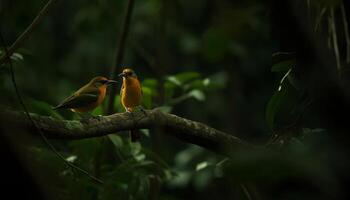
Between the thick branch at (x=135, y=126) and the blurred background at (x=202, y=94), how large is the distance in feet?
0.47

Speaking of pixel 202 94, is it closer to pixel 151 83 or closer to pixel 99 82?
pixel 151 83

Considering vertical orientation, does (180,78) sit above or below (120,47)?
below

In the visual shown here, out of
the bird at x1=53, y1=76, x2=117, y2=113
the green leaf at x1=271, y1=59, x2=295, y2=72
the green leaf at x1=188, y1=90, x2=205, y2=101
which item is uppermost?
the green leaf at x1=271, y1=59, x2=295, y2=72

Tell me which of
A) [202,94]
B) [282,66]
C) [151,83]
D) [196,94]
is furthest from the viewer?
[202,94]

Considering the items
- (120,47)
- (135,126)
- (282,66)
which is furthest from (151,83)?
(282,66)

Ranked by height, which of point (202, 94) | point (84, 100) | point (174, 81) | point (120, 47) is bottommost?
point (202, 94)

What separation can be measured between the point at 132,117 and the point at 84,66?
664 centimetres

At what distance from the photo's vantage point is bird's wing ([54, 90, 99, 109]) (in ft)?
15.0

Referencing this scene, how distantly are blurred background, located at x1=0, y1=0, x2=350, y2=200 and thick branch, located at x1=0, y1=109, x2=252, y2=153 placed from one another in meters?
0.14

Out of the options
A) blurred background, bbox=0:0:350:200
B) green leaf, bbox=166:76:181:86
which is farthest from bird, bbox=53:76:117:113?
green leaf, bbox=166:76:181:86

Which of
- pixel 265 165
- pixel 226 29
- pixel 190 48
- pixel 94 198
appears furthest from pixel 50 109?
pixel 190 48

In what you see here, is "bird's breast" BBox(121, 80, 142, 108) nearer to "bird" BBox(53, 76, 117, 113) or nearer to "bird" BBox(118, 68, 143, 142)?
"bird" BBox(118, 68, 143, 142)

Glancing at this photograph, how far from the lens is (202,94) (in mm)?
5531

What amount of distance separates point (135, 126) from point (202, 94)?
7.15 feet
